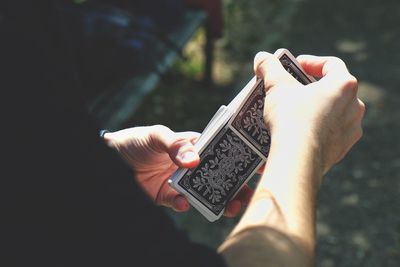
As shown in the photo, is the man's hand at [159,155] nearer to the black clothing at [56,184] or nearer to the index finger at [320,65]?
the index finger at [320,65]

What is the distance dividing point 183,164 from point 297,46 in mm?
4487

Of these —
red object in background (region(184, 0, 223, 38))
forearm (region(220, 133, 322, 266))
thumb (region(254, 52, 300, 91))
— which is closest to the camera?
forearm (region(220, 133, 322, 266))

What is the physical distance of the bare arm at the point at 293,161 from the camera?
3.65 feet

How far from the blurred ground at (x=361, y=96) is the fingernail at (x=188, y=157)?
203cm

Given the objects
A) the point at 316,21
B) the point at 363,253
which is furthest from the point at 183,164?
the point at 316,21

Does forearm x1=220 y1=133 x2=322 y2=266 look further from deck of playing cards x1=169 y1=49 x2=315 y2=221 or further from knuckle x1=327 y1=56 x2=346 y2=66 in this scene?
deck of playing cards x1=169 y1=49 x2=315 y2=221

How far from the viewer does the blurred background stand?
3.75m

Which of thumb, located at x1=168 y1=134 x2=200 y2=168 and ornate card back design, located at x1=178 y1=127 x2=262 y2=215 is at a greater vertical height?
thumb, located at x1=168 y1=134 x2=200 y2=168

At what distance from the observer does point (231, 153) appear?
188 centimetres

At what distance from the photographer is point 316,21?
6551 mm

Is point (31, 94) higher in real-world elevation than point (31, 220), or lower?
higher

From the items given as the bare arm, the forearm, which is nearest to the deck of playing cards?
the bare arm

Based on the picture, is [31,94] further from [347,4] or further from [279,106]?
[347,4]

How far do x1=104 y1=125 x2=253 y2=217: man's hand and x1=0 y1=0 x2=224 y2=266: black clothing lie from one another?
2.20 ft
